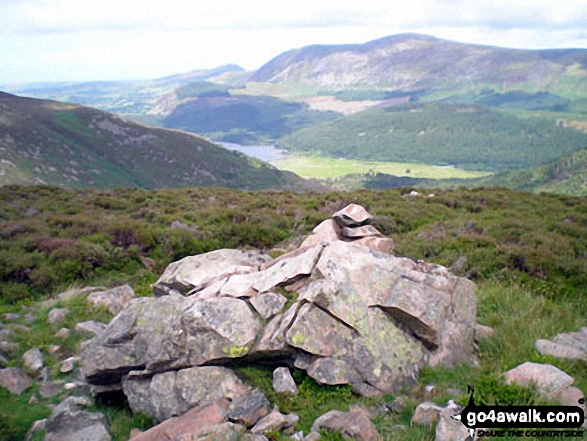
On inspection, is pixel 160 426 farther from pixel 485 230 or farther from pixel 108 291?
pixel 485 230

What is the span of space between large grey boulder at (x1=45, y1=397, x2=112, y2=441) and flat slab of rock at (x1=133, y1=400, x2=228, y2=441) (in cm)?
113

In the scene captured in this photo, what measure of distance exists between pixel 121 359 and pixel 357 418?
496cm

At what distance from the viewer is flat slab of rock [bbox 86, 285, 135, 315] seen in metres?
13.2

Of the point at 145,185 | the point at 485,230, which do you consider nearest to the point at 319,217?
the point at 485,230

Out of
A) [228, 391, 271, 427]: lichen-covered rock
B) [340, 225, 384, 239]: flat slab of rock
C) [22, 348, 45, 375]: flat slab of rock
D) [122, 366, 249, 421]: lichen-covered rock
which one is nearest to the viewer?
[228, 391, 271, 427]: lichen-covered rock

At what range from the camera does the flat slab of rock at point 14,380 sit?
9602 millimetres

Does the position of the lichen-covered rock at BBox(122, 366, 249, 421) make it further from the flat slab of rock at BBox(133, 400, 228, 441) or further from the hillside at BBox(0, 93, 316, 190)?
the hillside at BBox(0, 93, 316, 190)

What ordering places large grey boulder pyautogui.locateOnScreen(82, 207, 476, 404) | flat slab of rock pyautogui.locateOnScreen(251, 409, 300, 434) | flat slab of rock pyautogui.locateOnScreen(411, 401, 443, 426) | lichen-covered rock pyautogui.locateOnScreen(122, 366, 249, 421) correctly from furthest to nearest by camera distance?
large grey boulder pyautogui.locateOnScreen(82, 207, 476, 404), lichen-covered rock pyautogui.locateOnScreen(122, 366, 249, 421), flat slab of rock pyautogui.locateOnScreen(251, 409, 300, 434), flat slab of rock pyautogui.locateOnScreen(411, 401, 443, 426)

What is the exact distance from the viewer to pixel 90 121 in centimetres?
14538

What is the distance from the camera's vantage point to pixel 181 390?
27.3 feet

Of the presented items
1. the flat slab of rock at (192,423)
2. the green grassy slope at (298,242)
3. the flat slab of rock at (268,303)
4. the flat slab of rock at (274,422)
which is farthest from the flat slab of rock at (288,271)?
the flat slab of rock at (274,422)

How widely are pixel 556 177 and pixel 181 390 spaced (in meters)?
114

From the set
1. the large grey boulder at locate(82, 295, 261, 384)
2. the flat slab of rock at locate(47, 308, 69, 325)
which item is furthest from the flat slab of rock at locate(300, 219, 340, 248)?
the flat slab of rock at locate(47, 308, 69, 325)

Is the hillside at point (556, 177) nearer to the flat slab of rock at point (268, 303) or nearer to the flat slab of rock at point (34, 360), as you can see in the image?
the flat slab of rock at point (268, 303)
